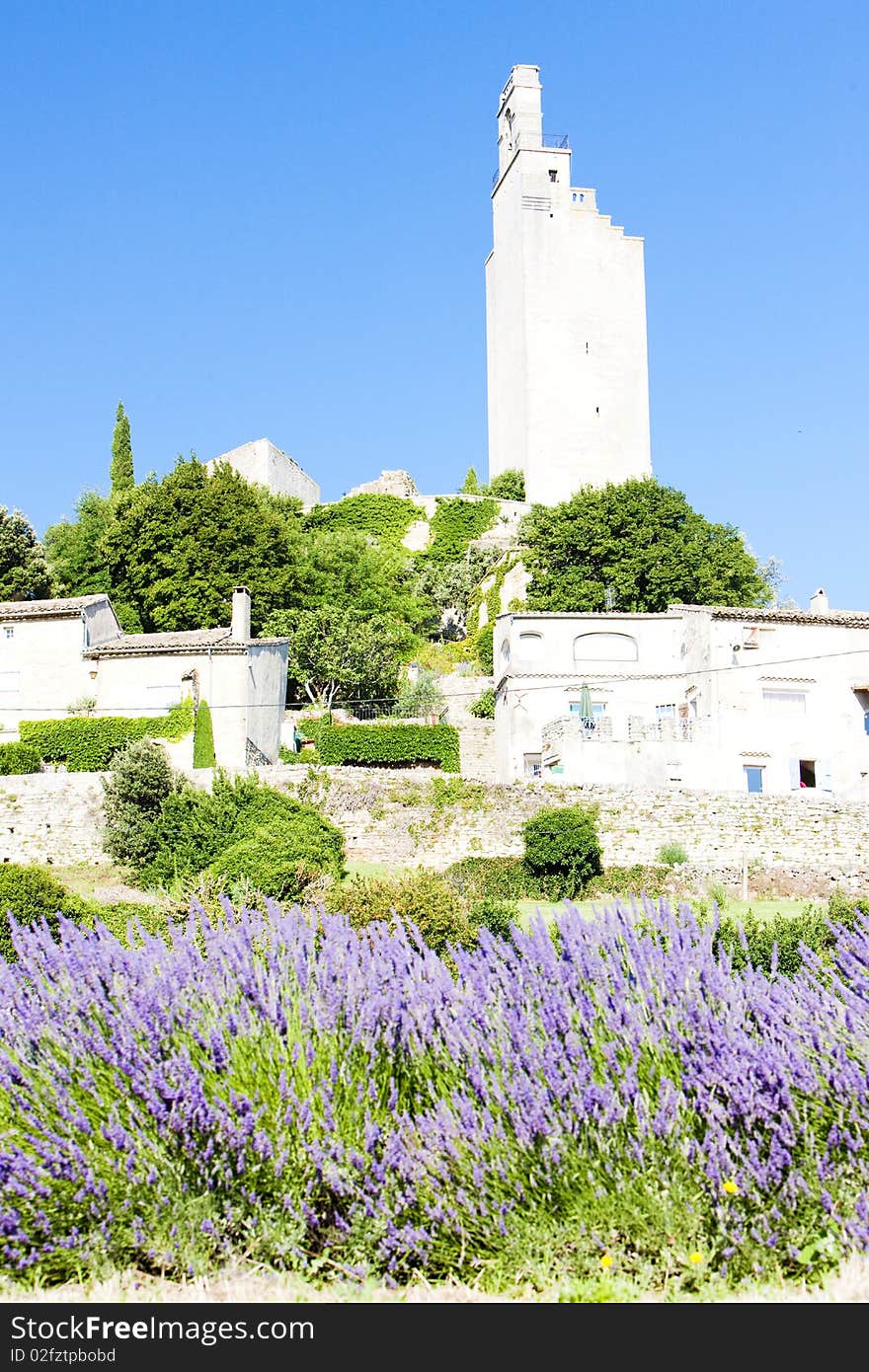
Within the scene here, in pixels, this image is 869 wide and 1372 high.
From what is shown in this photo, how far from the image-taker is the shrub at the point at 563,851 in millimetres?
21562

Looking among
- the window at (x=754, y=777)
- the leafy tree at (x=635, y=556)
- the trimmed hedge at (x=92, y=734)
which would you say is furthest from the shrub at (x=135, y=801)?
the leafy tree at (x=635, y=556)

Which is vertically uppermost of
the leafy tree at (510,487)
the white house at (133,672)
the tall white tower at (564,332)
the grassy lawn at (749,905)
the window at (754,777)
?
the tall white tower at (564,332)

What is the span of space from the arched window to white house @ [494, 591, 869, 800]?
0.03 m

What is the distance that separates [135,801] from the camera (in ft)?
75.0

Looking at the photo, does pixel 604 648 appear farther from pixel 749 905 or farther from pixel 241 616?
pixel 749 905

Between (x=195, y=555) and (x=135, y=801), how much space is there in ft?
42.2

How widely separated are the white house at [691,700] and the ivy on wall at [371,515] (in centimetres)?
1808

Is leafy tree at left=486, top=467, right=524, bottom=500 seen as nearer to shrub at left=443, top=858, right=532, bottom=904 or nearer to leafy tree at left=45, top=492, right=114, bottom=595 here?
leafy tree at left=45, top=492, right=114, bottom=595

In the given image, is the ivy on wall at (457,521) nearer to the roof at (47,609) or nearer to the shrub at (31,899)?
the roof at (47,609)

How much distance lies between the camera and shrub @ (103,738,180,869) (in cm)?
2230

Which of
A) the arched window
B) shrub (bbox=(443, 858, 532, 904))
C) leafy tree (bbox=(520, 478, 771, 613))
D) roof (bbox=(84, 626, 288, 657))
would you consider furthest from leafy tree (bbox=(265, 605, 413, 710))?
shrub (bbox=(443, 858, 532, 904))

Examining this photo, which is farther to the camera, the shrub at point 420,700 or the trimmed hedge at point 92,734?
the shrub at point 420,700
